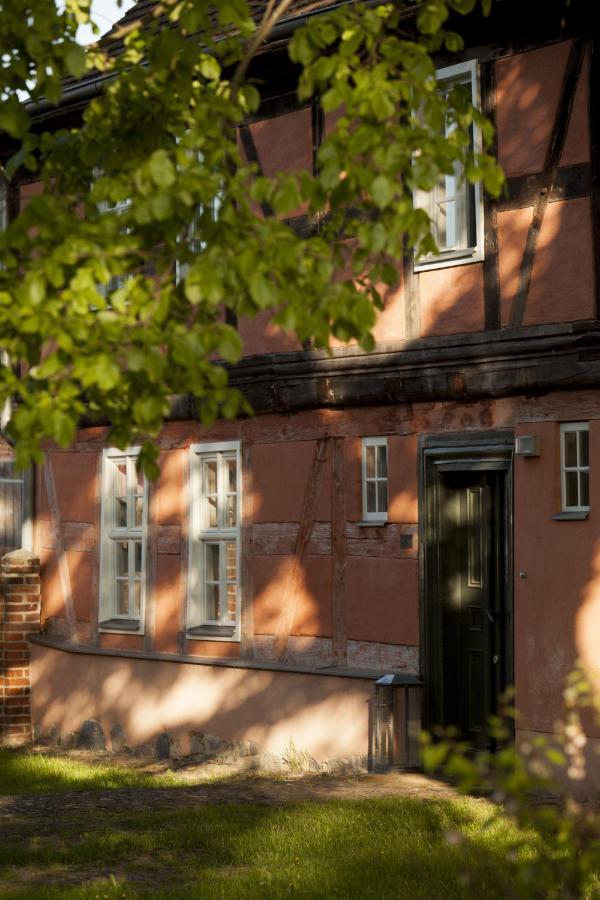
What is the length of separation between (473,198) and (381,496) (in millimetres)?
2421

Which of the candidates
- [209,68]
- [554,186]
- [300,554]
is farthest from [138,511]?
[209,68]

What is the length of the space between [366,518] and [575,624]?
2.22m

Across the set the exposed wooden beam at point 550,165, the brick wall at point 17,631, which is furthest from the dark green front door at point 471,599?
the brick wall at point 17,631

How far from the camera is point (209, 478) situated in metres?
12.6

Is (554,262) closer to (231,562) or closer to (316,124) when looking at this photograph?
(316,124)

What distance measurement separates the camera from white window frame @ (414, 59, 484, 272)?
10.1 metres

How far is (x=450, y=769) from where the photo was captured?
11.9 feet

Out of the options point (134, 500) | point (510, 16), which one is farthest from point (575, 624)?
point (134, 500)

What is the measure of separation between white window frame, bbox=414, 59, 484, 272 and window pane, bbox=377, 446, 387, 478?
4.87 ft

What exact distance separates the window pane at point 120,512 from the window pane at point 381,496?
136 inches

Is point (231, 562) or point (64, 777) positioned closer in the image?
point (64, 777)

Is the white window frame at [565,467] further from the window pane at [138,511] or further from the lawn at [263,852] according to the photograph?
the window pane at [138,511]

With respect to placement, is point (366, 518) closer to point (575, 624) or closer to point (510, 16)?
point (575, 624)

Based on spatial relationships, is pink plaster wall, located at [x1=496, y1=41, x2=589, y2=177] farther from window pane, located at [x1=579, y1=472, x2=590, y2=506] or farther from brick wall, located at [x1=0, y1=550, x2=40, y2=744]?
brick wall, located at [x1=0, y1=550, x2=40, y2=744]
